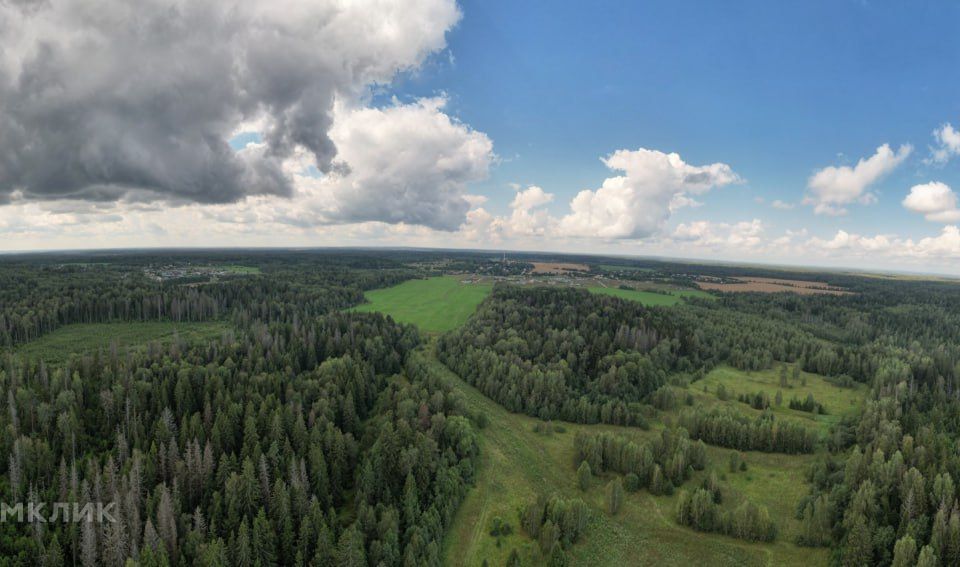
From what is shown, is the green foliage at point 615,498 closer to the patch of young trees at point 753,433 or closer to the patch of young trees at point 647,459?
the patch of young trees at point 647,459

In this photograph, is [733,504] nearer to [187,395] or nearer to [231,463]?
[231,463]

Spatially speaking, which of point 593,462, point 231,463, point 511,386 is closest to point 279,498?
point 231,463

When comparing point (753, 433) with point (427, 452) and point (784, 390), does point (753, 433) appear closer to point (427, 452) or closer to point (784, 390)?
point (784, 390)

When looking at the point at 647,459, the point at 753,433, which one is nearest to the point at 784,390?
the point at 753,433

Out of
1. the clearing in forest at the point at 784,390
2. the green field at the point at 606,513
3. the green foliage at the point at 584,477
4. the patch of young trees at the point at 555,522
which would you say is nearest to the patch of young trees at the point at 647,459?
the green foliage at the point at 584,477

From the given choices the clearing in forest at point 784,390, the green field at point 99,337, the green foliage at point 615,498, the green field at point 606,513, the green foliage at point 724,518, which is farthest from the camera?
the green field at point 99,337

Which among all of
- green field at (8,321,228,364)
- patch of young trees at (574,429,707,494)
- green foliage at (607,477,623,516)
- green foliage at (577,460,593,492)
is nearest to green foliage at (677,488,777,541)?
patch of young trees at (574,429,707,494)
